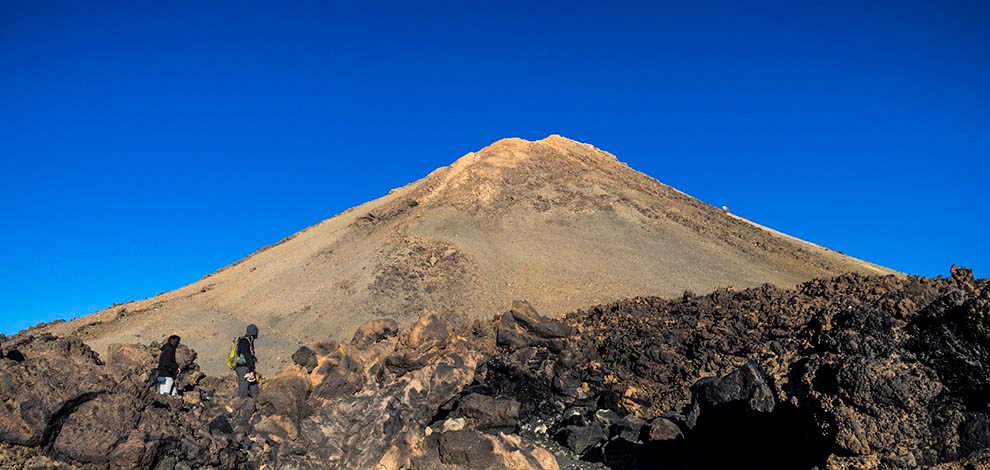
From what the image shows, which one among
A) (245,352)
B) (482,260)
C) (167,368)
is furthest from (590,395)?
(482,260)

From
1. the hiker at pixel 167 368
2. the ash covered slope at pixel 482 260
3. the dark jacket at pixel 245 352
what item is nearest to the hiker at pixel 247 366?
the dark jacket at pixel 245 352

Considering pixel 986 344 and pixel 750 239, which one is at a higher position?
pixel 750 239

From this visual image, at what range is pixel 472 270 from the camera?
24688mm

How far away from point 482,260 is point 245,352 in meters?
13.6

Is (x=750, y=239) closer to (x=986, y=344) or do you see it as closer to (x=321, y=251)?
(x=321, y=251)

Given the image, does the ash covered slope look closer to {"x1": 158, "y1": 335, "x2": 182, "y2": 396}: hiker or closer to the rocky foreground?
{"x1": 158, "y1": 335, "x2": 182, "y2": 396}: hiker

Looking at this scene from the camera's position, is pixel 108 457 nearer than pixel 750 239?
Yes

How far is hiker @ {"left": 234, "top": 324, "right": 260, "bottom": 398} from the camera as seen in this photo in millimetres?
12586

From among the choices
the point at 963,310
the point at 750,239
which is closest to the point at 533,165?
the point at 750,239

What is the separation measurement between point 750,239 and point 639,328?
19541 millimetres

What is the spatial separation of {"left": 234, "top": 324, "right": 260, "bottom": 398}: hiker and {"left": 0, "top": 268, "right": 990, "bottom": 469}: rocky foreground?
0.55 m

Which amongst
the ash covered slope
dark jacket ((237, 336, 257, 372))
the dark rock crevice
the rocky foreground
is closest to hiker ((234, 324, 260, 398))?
dark jacket ((237, 336, 257, 372))

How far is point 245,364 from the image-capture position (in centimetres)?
1271

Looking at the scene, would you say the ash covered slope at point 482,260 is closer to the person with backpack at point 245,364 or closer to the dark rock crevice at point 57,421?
the person with backpack at point 245,364
